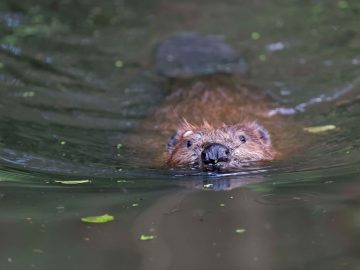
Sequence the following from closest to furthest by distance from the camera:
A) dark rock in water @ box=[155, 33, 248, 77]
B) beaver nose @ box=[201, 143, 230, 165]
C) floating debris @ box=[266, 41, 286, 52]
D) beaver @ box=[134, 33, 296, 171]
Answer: beaver nose @ box=[201, 143, 230, 165] < beaver @ box=[134, 33, 296, 171] < dark rock in water @ box=[155, 33, 248, 77] < floating debris @ box=[266, 41, 286, 52]

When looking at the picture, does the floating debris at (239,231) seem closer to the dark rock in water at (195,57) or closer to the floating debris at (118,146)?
the floating debris at (118,146)

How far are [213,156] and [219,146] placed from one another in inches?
4.3

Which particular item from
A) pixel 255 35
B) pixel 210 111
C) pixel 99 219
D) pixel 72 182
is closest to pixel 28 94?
A: pixel 210 111

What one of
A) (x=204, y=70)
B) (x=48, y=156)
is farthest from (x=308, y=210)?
(x=204, y=70)

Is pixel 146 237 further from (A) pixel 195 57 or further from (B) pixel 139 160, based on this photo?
(A) pixel 195 57

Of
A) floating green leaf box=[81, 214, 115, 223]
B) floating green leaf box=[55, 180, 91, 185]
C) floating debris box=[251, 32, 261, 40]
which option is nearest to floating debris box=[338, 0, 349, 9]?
floating debris box=[251, 32, 261, 40]

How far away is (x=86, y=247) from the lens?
344 cm

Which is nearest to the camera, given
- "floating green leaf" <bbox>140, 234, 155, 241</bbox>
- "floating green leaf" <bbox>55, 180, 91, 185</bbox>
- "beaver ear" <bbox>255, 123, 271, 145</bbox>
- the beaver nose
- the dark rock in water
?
"floating green leaf" <bbox>140, 234, 155, 241</bbox>

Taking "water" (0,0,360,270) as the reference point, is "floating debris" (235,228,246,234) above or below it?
below

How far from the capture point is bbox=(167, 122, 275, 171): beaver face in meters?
4.80

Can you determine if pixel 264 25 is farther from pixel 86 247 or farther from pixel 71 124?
pixel 86 247

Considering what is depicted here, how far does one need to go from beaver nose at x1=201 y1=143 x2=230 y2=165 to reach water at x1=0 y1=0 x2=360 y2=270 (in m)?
0.14

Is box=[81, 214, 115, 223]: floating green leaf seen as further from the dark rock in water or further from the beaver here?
the dark rock in water

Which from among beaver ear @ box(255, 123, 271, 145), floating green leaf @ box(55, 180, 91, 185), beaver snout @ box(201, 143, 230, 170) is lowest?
floating green leaf @ box(55, 180, 91, 185)
